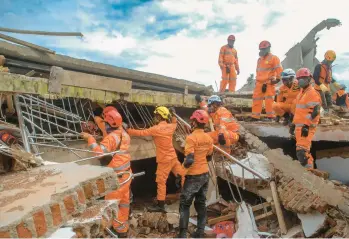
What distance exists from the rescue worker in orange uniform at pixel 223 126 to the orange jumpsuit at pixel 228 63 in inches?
167

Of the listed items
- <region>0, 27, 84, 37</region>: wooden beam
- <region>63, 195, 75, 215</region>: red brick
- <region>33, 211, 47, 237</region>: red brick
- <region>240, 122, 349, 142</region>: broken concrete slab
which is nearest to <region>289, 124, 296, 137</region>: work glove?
<region>240, 122, 349, 142</region>: broken concrete slab

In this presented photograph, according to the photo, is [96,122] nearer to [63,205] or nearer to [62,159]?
[62,159]

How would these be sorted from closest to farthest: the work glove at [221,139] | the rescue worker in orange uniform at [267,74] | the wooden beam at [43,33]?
the wooden beam at [43,33] → the work glove at [221,139] → the rescue worker in orange uniform at [267,74]

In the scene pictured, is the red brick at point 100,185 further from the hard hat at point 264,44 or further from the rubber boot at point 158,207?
the hard hat at point 264,44

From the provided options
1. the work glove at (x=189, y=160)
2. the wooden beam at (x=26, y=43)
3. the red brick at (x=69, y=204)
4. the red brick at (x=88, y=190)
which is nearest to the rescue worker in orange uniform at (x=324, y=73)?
the work glove at (x=189, y=160)

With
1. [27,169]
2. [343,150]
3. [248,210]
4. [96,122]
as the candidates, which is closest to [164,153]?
[96,122]

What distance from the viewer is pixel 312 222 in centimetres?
433

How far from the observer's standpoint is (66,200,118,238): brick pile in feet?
7.04

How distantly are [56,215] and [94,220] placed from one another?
331 mm

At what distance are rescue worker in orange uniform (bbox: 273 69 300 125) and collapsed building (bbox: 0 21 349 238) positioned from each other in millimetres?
412

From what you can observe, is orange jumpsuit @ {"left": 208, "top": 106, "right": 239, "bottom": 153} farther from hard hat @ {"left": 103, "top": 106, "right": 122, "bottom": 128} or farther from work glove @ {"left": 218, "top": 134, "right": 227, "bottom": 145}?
hard hat @ {"left": 103, "top": 106, "right": 122, "bottom": 128}

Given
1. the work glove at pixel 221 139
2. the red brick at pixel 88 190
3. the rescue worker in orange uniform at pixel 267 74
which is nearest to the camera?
the red brick at pixel 88 190

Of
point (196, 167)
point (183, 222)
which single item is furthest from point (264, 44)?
point (183, 222)

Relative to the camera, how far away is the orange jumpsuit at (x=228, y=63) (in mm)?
10289
